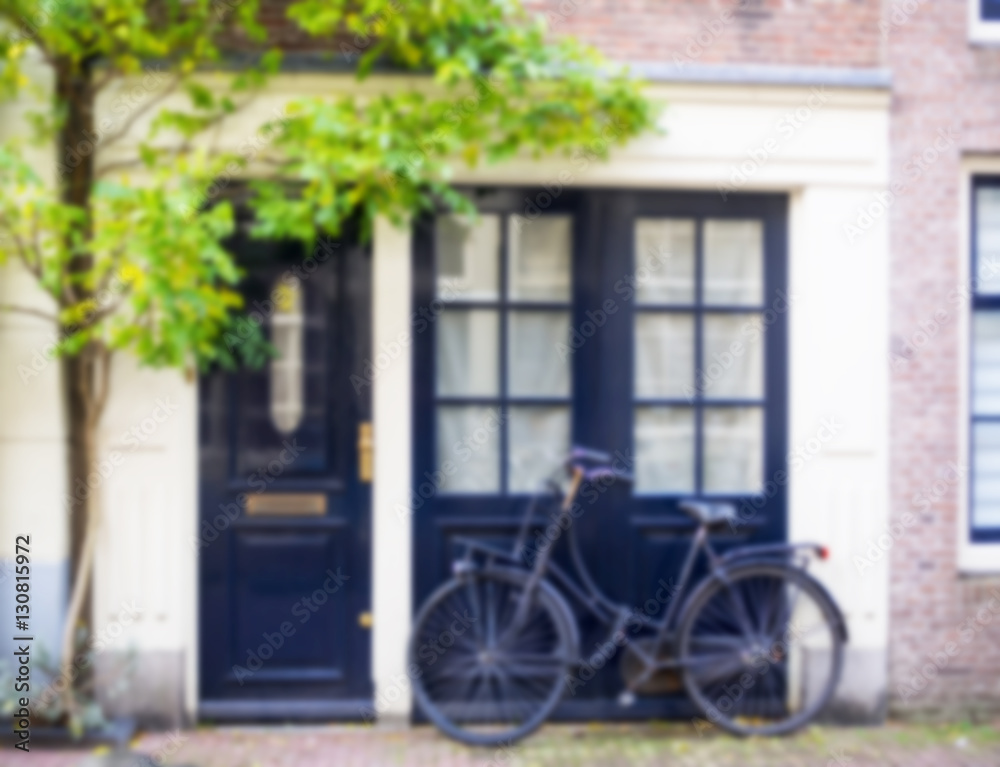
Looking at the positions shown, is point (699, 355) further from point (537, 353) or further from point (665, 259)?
point (537, 353)

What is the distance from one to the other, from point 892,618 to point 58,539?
413 centimetres

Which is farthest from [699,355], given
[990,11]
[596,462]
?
[990,11]

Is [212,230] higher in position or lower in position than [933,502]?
higher

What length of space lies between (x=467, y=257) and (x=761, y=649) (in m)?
2.41

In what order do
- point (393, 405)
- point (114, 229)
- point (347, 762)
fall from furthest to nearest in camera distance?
point (393, 405), point (347, 762), point (114, 229)

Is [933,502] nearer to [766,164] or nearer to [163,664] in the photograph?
[766,164]

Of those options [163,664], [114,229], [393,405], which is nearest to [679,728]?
[393,405]

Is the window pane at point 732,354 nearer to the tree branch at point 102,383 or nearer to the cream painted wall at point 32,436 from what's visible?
the tree branch at point 102,383

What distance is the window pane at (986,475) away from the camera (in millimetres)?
5816

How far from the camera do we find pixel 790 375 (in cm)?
560

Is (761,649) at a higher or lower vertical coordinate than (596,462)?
lower

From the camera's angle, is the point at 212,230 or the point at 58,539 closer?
the point at 212,230

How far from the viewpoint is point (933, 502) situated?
5562 mm

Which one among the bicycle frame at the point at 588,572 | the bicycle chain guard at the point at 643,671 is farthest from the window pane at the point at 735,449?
the bicycle chain guard at the point at 643,671
